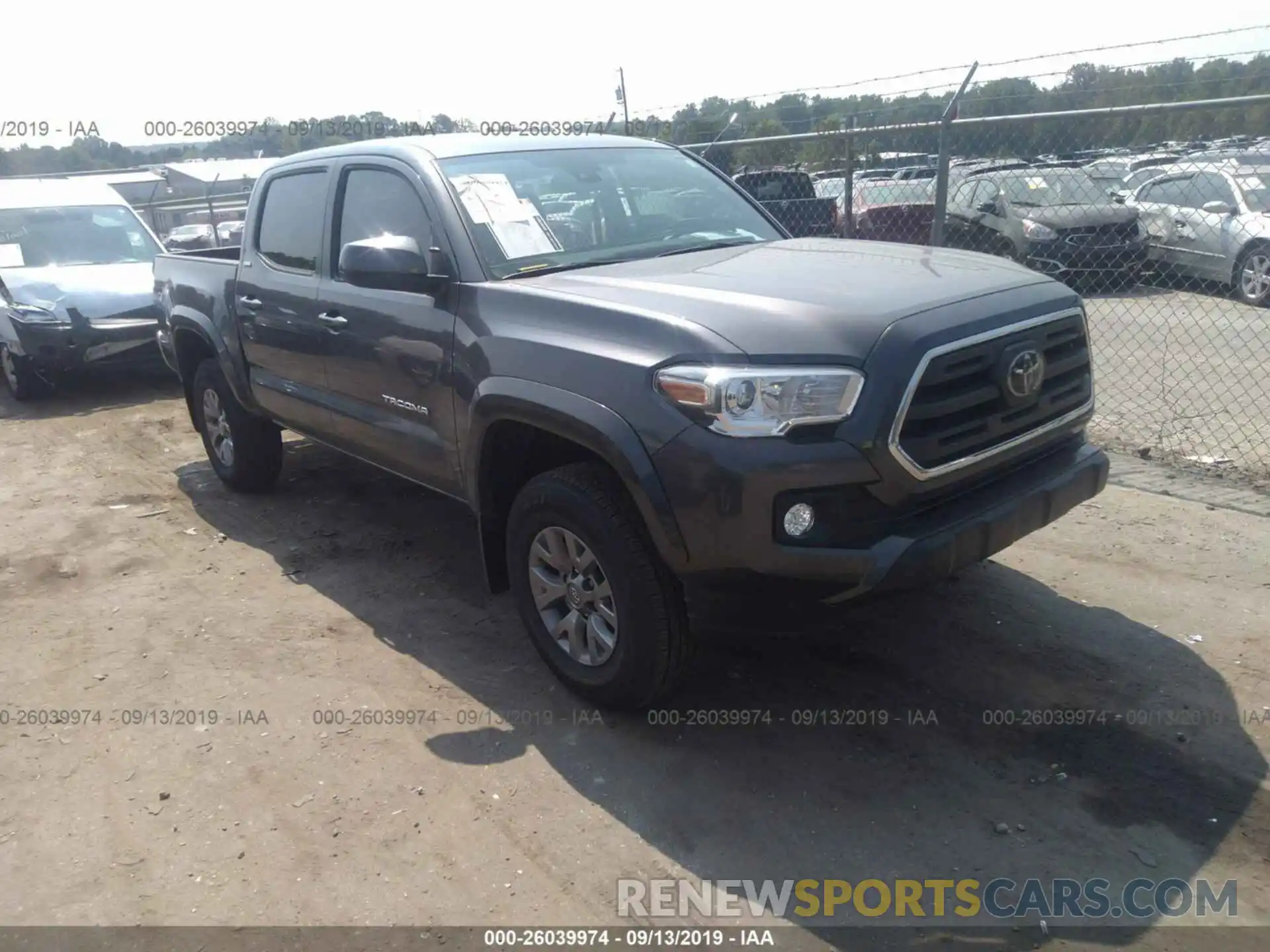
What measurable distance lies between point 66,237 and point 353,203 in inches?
290

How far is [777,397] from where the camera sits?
2979 mm

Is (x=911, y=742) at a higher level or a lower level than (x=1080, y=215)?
lower

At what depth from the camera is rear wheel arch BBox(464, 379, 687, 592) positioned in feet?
10.3

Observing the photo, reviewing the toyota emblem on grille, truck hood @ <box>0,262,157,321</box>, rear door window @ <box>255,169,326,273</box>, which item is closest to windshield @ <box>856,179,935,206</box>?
rear door window @ <box>255,169,326,273</box>

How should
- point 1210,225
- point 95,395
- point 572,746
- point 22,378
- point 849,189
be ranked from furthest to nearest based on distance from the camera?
point 1210,225, point 95,395, point 22,378, point 849,189, point 572,746

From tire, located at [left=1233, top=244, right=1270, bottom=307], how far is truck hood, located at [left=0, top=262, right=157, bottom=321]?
10484 millimetres

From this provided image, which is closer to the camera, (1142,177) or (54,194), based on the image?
(1142,177)

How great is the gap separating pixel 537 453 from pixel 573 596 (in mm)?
574

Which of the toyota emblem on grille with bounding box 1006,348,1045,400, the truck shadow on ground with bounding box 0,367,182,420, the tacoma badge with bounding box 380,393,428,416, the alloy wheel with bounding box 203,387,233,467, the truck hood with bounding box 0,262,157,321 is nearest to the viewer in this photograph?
the toyota emblem on grille with bounding box 1006,348,1045,400

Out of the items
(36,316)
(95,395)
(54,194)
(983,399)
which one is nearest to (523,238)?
(983,399)

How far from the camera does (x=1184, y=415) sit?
6762 millimetres

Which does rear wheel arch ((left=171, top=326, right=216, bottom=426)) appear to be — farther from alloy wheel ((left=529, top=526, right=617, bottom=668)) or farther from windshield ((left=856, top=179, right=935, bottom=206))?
windshield ((left=856, top=179, right=935, bottom=206))

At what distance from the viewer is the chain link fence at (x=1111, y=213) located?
7.32 meters

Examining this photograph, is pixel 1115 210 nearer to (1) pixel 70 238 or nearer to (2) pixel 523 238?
(2) pixel 523 238
